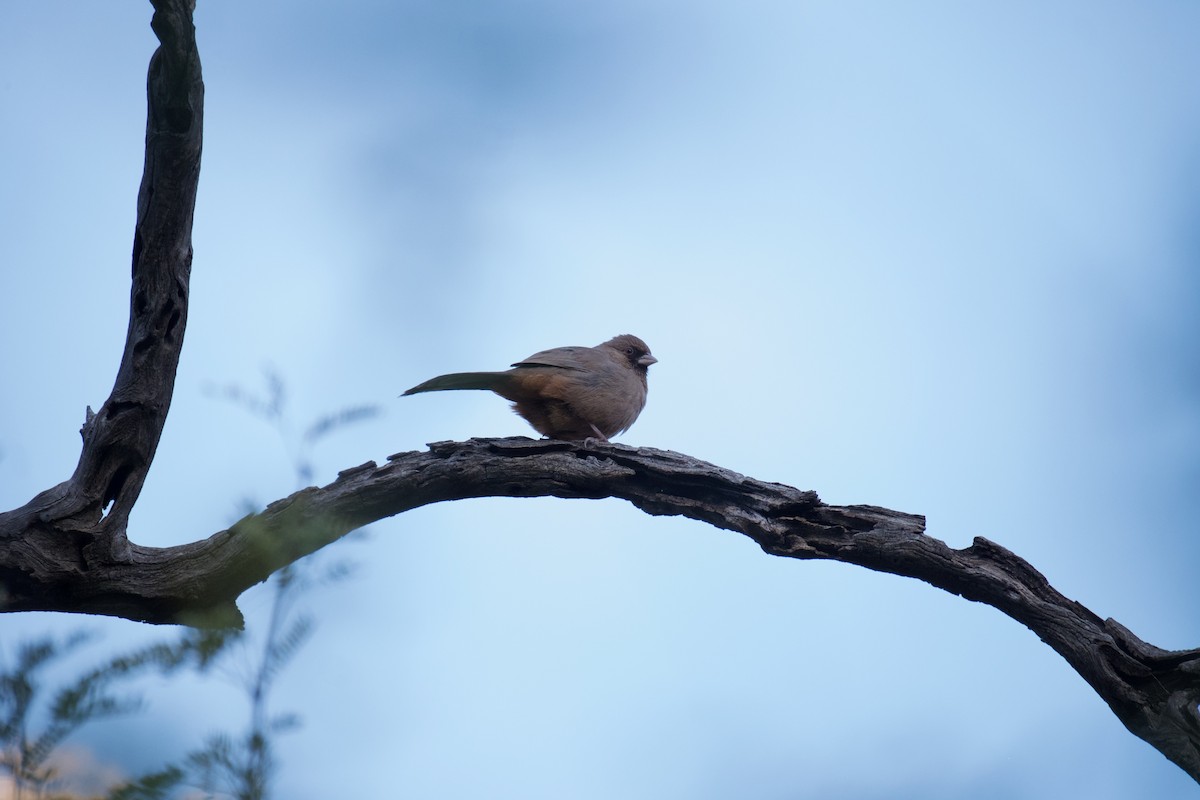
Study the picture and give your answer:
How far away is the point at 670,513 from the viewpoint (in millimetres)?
4613

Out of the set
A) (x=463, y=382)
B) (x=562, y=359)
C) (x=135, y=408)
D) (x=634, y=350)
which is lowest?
(x=135, y=408)

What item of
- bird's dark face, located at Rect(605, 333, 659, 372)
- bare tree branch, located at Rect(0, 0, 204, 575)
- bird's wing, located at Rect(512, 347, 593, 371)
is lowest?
bare tree branch, located at Rect(0, 0, 204, 575)

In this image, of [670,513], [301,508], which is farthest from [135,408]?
[670,513]

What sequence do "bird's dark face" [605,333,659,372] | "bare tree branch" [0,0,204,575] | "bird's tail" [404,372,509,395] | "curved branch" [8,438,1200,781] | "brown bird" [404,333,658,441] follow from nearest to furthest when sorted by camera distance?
"curved branch" [8,438,1200,781], "bare tree branch" [0,0,204,575], "bird's tail" [404,372,509,395], "brown bird" [404,333,658,441], "bird's dark face" [605,333,659,372]

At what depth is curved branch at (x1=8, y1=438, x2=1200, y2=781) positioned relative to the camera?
3.47 metres

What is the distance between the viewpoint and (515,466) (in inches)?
186

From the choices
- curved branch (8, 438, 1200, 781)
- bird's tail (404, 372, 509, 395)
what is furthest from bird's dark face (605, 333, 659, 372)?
curved branch (8, 438, 1200, 781)

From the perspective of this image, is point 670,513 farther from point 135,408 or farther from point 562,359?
point 135,408

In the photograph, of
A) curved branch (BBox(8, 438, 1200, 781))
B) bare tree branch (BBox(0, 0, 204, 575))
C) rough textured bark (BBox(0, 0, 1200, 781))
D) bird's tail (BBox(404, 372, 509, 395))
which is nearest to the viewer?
curved branch (BBox(8, 438, 1200, 781))

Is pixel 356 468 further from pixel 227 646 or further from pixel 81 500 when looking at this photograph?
pixel 227 646

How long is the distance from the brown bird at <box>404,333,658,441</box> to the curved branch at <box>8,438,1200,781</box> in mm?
1150

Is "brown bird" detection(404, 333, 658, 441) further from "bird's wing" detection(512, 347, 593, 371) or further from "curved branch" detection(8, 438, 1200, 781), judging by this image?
"curved branch" detection(8, 438, 1200, 781)

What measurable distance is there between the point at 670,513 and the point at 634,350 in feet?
9.06

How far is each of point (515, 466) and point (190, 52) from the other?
2215mm
